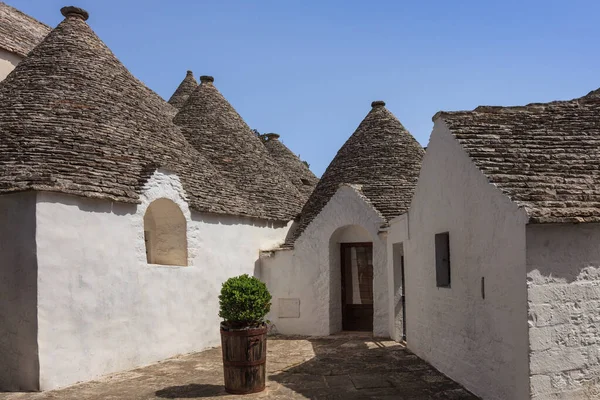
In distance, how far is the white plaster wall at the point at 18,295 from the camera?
7.21 meters

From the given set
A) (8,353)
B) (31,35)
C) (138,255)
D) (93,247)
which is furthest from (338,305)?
(31,35)

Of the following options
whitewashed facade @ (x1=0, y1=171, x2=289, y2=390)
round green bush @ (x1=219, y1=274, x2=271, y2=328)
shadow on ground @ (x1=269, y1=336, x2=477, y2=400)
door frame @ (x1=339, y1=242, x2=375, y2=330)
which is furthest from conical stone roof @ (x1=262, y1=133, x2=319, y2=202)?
round green bush @ (x1=219, y1=274, x2=271, y2=328)

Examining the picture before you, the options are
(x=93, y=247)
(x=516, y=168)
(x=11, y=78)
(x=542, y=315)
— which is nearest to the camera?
(x=542, y=315)

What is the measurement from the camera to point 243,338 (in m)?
6.78

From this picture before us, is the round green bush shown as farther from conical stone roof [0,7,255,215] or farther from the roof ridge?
the roof ridge

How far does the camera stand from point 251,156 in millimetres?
14969

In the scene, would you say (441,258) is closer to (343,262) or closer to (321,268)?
(321,268)

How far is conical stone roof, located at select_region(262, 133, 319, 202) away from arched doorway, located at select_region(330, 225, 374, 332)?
5867mm

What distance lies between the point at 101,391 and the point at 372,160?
8978 millimetres

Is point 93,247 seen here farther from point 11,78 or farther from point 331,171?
point 331,171

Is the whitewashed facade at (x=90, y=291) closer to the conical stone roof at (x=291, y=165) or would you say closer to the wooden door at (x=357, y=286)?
the wooden door at (x=357, y=286)

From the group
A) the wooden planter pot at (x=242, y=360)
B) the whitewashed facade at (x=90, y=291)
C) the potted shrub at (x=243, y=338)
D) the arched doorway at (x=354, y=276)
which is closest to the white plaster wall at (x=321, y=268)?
the arched doorway at (x=354, y=276)

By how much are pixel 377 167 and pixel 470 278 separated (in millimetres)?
7198

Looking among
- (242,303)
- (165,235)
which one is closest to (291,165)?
(165,235)
